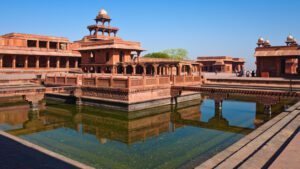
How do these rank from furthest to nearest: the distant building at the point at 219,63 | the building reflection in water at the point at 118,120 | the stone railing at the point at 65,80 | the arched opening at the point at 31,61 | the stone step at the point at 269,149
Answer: the distant building at the point at 219,63 → the arched opening at the point at 31,61 → the stone railing at the point at 65,80 → the building reflection in water at the point at 118,120 → the stone step at the point at 269,149

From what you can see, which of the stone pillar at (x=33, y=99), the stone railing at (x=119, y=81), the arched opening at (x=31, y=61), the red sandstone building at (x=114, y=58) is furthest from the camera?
the arched opening at (x=31, y=61)

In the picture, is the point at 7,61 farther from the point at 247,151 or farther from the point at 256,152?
the point at 256,152

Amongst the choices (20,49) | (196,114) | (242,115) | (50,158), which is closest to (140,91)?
(196,114)

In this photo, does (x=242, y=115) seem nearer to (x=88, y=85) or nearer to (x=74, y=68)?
(x=88, y=85)

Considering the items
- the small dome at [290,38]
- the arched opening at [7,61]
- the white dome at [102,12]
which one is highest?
the white dome at [102,12]

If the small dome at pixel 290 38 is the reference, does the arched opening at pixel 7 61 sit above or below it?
below

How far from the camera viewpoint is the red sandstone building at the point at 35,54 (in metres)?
38.8

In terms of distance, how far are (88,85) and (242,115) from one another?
13.4m

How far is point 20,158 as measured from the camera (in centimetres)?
828

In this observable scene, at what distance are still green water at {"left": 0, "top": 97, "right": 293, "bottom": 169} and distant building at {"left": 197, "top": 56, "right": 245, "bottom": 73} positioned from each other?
38856 mm

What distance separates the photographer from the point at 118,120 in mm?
19094

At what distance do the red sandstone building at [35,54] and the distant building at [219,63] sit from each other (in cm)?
3302

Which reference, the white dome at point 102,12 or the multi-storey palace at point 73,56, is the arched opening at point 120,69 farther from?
the white dome at point 102,12

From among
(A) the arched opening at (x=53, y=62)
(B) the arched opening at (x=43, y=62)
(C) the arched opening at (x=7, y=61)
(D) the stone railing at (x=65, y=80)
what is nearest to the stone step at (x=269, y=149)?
(D) the stone railing at (x=65, y=80)
